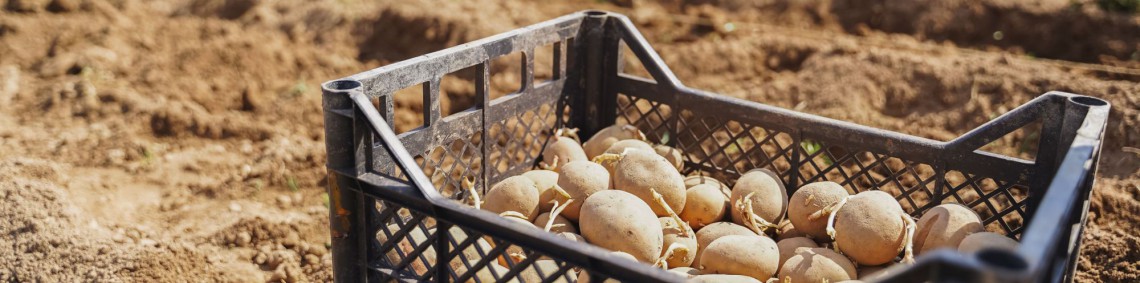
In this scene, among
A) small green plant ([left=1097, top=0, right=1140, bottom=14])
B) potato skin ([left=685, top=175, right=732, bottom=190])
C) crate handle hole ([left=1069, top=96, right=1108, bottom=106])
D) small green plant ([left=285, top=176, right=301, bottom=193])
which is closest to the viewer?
crate handle hole ([left=1069, top=96, right=1108, bottom=106])

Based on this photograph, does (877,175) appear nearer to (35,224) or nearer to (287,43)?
(35,224)

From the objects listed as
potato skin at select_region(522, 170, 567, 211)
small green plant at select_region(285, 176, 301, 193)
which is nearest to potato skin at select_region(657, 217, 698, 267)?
potato skin at select_region(522, 170, 567, 211)

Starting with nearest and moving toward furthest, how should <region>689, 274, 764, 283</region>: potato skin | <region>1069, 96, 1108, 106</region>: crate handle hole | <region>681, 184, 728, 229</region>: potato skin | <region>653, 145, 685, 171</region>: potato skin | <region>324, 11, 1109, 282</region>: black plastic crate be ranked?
1. <region>324, 11, 1109, 282</region>: black plastic crate
2. <region>689, 274, 764, 283</region>: potato skin
3. <region>1069, 96, 1108, 106</region>: crate handle hole
4. <region>681, 184, 728, 229</region>: potato skin
5. <region>653, 145, 685, 171</region>: potato skin

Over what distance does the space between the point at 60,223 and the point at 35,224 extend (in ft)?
0.28

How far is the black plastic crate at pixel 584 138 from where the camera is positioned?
1.83m

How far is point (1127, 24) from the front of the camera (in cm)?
581

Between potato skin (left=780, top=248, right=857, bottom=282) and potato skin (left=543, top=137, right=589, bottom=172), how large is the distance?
86 cm

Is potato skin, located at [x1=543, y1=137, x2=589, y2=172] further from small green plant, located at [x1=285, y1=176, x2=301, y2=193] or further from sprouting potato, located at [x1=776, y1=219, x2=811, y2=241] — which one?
small green plant, located at [x1=285, y1=176, x2=301, y2=193]

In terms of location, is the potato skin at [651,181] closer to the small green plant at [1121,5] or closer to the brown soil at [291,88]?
the brown soil at [291,88]

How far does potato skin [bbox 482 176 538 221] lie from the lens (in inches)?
102

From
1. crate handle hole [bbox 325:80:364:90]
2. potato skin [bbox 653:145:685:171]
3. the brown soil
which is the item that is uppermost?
crate handle hole [bbox 325:80:364:90]

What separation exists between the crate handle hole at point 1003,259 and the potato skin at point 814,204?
4.00ft

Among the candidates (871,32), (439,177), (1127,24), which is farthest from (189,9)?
(1127,24)

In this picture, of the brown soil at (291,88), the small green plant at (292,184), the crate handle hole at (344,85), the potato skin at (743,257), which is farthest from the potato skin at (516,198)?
the small green plant at (292,184)
